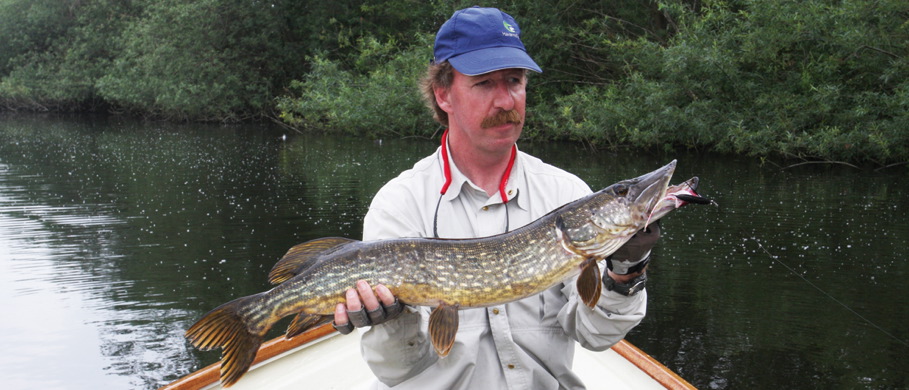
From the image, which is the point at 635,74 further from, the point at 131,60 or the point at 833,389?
the point at 131,60

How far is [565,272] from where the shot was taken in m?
2.18

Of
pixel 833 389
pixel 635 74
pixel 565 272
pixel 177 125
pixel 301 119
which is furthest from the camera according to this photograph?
pixel 177 125

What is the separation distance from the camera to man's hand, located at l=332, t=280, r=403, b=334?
2182 mm

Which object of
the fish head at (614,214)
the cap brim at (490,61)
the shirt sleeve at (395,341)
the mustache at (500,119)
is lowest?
the shirt sleeve at (395,341)

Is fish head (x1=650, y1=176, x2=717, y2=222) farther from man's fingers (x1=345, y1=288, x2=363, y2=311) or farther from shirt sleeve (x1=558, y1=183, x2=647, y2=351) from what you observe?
man's fingers (x1=345, y1=288, x2=363, y2=311)

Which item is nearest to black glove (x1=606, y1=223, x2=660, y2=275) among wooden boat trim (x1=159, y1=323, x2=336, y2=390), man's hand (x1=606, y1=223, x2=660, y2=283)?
man's hand (x1=606, y1=223, x2=660, y2=283)

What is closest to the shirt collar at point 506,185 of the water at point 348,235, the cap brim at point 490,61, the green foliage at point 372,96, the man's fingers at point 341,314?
the cap brim at point 490,61

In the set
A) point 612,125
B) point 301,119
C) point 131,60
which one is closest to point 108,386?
point 612,125

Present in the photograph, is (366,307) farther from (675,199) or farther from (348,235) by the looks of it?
(348,235)

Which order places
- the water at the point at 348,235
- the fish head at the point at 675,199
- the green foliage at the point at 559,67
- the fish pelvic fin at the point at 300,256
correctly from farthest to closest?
the green foliage at the point at 559,67
the water at the point at 348,235
the fish pelvic fin at the point at 300,256
the fish head at the point at 675,199

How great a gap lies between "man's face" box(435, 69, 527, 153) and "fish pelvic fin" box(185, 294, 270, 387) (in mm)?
865

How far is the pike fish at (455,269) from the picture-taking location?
2113mm

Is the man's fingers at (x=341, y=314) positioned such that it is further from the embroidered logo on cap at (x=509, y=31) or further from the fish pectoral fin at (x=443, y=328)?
the embroidered logo on cap at (x=509, y=31)

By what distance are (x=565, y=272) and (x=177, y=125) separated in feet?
93.1
